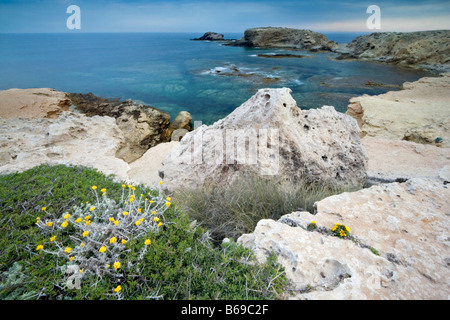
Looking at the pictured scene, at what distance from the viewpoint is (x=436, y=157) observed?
18.1 feet

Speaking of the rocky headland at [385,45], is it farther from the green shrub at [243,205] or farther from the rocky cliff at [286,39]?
the green shrub at [243,205]

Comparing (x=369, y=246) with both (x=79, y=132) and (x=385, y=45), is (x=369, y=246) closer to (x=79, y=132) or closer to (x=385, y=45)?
(x=79, y=132)

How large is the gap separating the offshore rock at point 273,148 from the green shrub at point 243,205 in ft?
1.57

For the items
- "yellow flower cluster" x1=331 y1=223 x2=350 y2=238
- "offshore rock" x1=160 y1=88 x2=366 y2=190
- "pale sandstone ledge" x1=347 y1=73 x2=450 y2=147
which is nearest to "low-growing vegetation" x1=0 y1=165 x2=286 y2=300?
"yellow flower cluster" x1=331 y1=223 x2=350 y2=238

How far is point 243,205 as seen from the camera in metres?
2.85

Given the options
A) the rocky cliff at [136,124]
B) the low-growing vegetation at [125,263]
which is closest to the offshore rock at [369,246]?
the low-growing vegetation at [125,263]

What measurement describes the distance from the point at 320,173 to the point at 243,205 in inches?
67.2

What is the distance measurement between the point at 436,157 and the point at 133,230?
7.12 meters

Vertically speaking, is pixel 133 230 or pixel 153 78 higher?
pixel 153 78

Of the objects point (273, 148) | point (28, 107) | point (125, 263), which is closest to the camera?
point (125, 263)

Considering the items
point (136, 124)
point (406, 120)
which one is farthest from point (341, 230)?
point (406, 120)

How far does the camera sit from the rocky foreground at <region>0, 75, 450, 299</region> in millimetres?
1686

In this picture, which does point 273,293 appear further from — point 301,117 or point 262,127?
point 301,117
